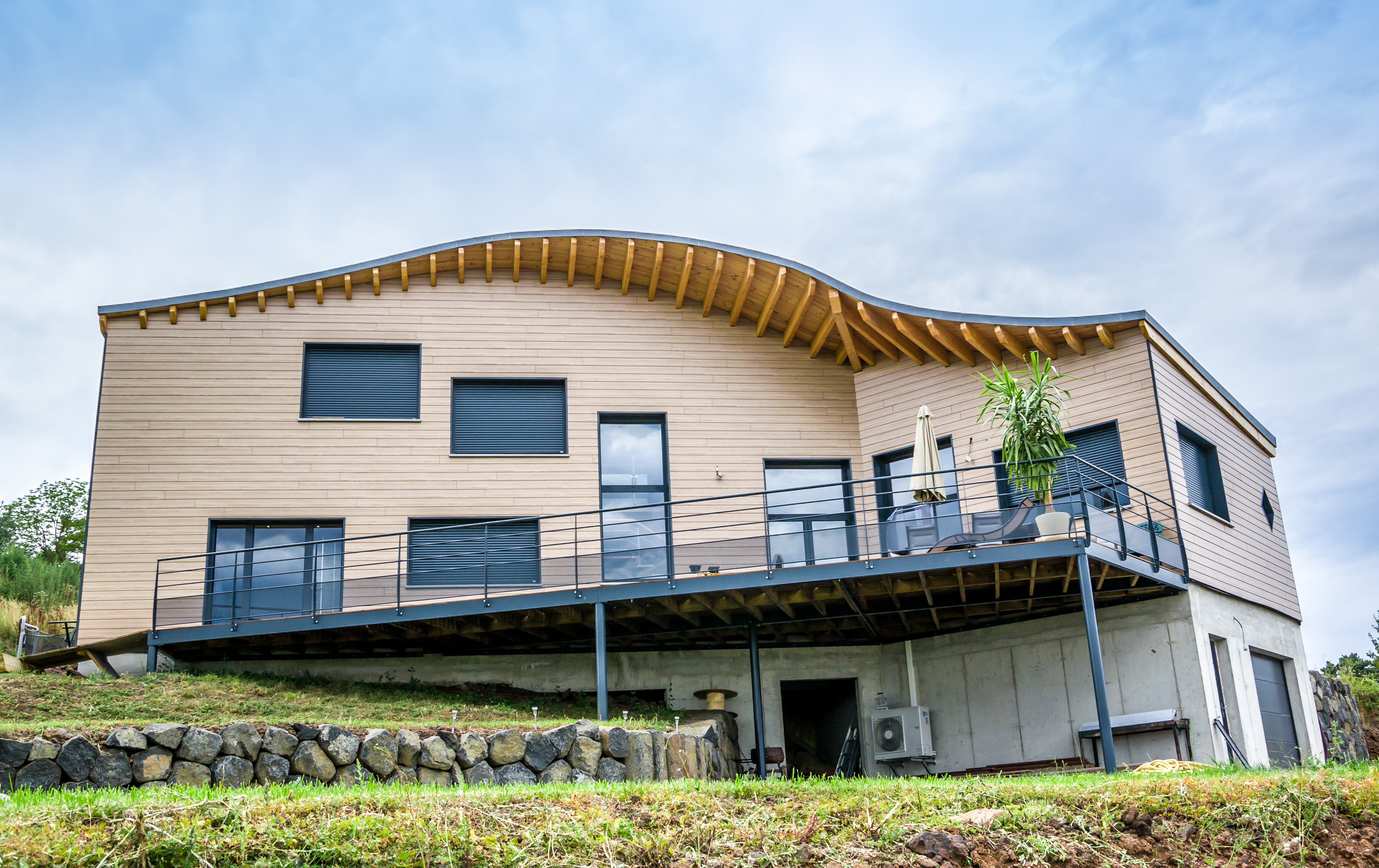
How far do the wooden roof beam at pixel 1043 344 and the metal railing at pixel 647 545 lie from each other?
1.72 metres

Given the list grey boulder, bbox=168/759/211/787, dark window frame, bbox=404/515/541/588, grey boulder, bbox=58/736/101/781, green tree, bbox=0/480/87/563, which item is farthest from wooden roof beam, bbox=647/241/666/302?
green tree, bbox=0/480/87/563

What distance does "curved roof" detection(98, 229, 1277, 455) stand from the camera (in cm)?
1545

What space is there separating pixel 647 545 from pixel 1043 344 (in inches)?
237

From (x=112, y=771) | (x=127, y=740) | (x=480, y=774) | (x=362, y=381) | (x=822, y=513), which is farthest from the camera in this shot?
(x=362, y=381)

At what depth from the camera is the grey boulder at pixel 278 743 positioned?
29.7 feet

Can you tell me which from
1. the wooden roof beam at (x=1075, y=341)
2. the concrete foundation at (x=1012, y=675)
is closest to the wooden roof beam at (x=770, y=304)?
the wooden roof beam at (x=1075, y=341)

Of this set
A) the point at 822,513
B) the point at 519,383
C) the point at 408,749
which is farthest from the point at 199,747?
the point at 822,513

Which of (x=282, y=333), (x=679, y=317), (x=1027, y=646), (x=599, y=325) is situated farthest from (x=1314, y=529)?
(x=282, y=333)

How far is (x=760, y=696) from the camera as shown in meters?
14.2

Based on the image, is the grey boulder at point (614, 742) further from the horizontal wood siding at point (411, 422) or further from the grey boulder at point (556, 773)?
the horizontal wood siding at point (411, 422)

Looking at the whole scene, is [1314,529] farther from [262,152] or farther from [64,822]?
[262,152]

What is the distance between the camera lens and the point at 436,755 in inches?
372

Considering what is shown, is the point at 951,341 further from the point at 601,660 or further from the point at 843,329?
the point at 601,660

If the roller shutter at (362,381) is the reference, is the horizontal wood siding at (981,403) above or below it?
below
